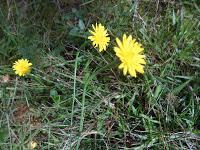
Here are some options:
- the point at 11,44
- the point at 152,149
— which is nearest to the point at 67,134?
the point at 152,149

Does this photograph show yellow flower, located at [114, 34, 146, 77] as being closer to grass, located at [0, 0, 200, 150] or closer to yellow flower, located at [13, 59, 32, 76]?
grass, located at [0, 0, 200, 150]

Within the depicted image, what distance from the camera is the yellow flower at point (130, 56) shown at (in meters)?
1.76

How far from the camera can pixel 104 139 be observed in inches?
74.0

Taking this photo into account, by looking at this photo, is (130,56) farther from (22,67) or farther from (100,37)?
(22,67)

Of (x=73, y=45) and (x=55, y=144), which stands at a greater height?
(x=73, y=45)

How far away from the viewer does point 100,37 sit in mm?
1899

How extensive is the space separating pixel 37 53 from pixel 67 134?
0.38 meters

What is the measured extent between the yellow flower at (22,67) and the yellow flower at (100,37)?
0.29m

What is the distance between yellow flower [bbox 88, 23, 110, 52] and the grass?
0.08 metres

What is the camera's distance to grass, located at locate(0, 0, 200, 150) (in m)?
1.88

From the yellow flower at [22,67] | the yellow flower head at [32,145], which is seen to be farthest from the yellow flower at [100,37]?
the yellow flower head at [32,145]

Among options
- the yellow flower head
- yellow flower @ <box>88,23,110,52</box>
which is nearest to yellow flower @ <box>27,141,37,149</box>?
the yellow flower head

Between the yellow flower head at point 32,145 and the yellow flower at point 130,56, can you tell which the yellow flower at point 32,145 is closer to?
the yellow flower head at point 32,145

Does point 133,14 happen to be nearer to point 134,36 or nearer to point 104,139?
point 134,36
